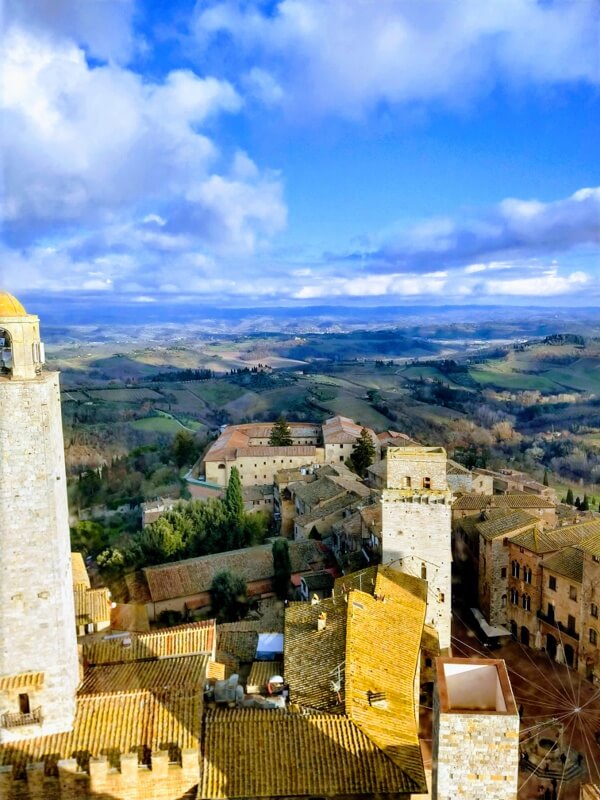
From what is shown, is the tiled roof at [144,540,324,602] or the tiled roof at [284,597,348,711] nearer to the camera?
the tiled roof at [284,597,348,711]

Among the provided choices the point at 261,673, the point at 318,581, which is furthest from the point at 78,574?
the point at 318,581

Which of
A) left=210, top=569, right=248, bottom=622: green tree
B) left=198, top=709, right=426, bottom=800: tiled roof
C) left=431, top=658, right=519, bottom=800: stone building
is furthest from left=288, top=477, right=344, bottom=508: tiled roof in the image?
left=431, top=658, right=519, bottom=800: stone building

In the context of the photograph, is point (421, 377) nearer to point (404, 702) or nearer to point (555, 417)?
point (555, 417)

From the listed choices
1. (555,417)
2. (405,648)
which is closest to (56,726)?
(405,648)

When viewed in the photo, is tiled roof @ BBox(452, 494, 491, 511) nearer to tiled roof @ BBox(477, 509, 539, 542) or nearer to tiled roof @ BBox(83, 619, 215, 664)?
tiled roof @ BBox(477, 509, 539, 542)

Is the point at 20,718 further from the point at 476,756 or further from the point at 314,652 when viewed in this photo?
the point at 476,756

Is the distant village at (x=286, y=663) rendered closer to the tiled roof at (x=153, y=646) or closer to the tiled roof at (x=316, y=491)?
the tiled roof at (x=153, y=646)
